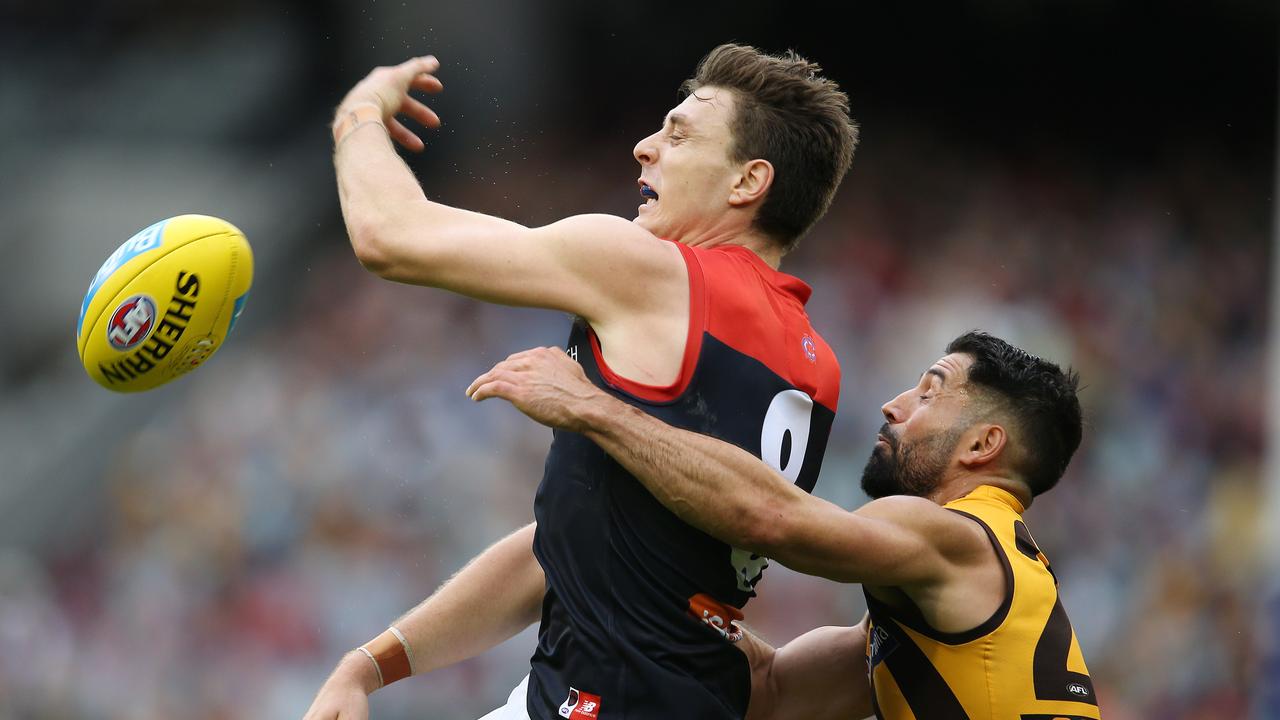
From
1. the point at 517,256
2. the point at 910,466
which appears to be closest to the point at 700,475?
the point at 517,256

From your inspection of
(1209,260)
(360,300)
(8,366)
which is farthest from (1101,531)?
(8,366)

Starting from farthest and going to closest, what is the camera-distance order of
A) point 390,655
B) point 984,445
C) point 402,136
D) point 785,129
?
1. point 984,445
2. point 390,655
3. point 402,136
4. point 785,129

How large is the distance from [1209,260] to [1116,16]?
2.07 metres

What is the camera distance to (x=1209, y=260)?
33.1 feet

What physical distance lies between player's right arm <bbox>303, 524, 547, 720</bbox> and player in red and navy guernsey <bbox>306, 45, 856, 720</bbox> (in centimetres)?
43

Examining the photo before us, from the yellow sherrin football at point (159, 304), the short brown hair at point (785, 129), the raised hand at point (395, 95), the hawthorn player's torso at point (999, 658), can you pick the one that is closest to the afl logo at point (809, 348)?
the short brown hair at point (785, 129)

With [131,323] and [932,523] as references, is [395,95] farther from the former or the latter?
[932,523]

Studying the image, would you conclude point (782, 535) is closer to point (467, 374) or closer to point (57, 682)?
point (467, 374)

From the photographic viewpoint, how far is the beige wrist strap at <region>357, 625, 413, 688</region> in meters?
3.89

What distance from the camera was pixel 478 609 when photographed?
4.05 meters

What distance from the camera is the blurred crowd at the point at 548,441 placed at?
28.7ft

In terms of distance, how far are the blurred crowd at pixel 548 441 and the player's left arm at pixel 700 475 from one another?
560 centimetres

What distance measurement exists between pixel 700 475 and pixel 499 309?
7.07 m

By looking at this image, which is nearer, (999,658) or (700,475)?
(700,475)
